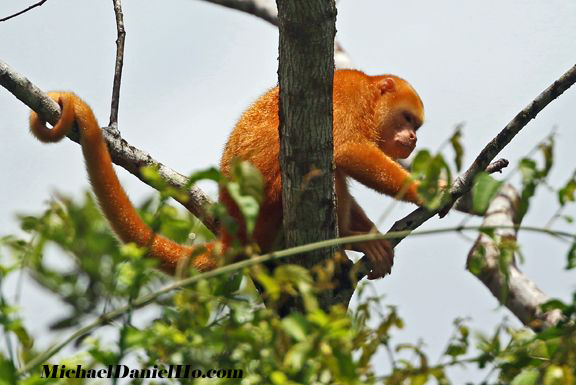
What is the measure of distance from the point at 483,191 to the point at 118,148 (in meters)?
4.12

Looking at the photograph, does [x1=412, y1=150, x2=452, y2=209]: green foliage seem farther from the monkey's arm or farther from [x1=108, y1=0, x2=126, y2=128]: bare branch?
[x1=108, y1=0, x2=126, y2=128]: bare branch

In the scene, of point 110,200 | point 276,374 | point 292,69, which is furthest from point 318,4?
point 276,374

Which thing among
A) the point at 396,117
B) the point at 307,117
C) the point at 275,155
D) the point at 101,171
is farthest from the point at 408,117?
the point at 101,171

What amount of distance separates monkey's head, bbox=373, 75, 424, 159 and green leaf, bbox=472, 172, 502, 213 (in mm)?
4497

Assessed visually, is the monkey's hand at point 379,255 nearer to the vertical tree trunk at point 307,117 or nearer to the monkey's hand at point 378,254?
the monkey's hand at point 378,254

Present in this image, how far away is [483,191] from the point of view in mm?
2877

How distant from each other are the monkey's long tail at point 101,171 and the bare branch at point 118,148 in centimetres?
8

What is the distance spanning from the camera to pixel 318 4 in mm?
4730

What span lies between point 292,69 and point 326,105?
0.31 meters

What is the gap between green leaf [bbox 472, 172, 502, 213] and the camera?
112 inches

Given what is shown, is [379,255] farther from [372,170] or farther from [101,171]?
[101,171]

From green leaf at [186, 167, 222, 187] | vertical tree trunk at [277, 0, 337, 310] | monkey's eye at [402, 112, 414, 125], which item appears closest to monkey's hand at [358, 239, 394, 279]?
vertical tree trunk at [277, 0, 337, 310]

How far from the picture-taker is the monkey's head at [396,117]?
759 centimetres

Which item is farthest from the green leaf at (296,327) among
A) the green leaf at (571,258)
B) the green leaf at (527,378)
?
the green leaf at (571,258)
